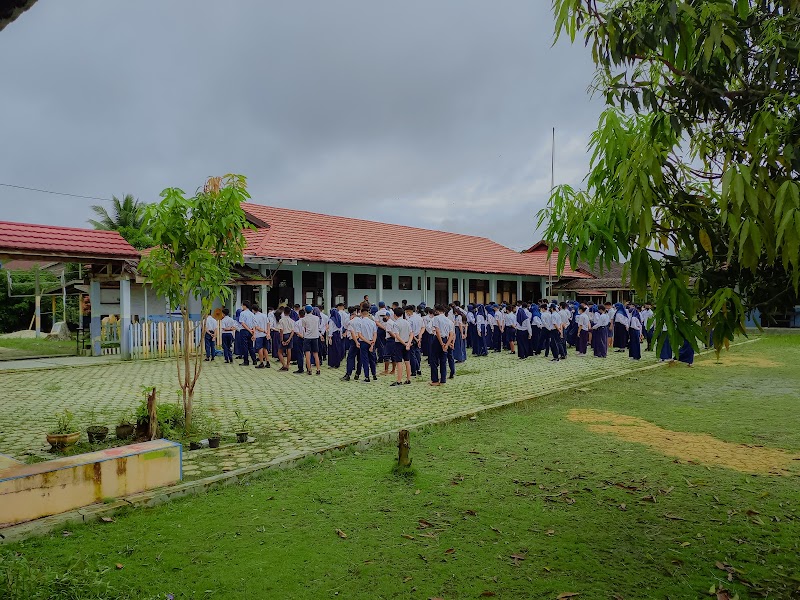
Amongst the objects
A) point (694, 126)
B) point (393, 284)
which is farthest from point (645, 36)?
point (393, 284)

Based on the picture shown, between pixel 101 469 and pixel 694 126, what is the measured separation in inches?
213

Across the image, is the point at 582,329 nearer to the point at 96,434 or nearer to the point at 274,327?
the point at 274,327

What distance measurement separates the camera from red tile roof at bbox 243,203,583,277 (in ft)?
72.1

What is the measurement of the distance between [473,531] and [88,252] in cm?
1434

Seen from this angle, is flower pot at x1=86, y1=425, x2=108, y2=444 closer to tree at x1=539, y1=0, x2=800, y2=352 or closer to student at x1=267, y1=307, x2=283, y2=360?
tree at x1=539, y1=0, x2=800, y2=352

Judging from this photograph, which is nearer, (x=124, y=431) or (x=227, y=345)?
(x=124, y=431)

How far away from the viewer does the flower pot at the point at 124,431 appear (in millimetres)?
7175

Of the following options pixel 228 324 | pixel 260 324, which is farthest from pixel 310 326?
pixel 228 324

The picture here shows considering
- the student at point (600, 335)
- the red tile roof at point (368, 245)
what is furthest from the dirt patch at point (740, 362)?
the red tile roof at point (368, 245)

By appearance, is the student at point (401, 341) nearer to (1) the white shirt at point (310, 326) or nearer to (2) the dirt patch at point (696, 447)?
(1) the white shirt at point (310, 326)

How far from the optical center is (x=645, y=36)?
291 centimetres

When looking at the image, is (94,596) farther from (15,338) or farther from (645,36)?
(15,338)

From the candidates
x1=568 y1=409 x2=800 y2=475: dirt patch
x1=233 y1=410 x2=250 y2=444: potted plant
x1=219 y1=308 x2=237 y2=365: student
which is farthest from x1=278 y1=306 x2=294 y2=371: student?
x1=568 y1=409 x2=800 y2=475: dirt patch

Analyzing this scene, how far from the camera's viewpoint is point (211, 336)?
709 inches
